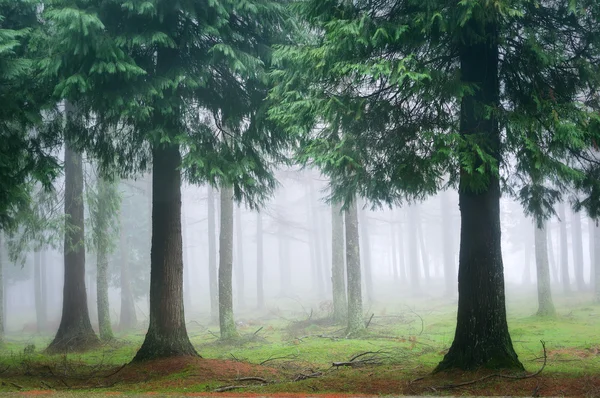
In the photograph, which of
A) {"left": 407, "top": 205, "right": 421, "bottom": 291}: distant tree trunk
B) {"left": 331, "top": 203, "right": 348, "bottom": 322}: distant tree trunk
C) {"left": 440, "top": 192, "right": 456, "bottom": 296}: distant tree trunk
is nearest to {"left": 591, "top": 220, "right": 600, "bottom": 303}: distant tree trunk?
{"left": 440, "top": 192, "right": 456, "bottom": 296}: distant tree trunk

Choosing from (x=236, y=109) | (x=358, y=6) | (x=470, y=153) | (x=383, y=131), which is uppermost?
(x=358, y=6)

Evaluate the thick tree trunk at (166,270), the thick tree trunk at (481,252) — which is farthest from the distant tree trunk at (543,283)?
the thick tree trunk at (166,270)

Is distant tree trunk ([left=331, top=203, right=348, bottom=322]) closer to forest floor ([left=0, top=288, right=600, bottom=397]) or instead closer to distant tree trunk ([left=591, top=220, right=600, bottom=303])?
forest floor ([left=0, top=288, right=600, bottom=397])

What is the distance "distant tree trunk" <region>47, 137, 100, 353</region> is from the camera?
57.0 feet

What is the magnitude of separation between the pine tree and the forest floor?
3.13 feet

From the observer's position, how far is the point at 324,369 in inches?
469

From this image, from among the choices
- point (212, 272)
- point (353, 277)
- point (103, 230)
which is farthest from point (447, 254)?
point (103, 230)

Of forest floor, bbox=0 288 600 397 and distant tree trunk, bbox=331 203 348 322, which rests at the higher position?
distant tree trunk, bbox=331 203 348 322

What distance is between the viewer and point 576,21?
31.9ft

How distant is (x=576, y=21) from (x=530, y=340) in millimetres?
9810

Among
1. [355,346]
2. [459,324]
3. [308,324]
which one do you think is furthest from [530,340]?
[308,324]

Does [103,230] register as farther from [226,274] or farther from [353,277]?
[353,277]

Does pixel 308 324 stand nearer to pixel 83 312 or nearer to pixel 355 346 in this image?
pixel 355 346

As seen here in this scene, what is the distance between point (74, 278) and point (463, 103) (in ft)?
45.6
